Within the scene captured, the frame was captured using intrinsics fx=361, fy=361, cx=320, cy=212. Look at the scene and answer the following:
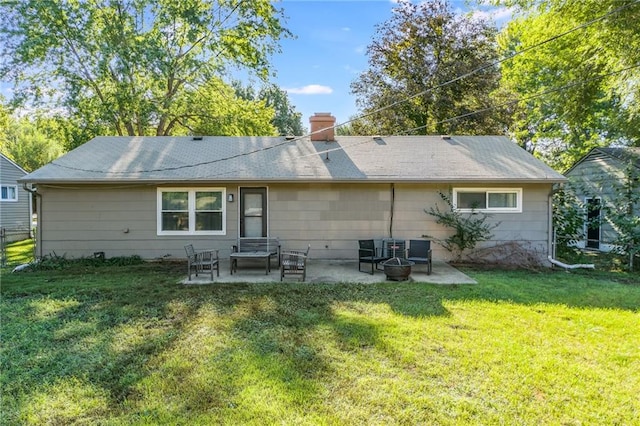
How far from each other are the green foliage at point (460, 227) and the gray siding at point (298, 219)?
0.57ft

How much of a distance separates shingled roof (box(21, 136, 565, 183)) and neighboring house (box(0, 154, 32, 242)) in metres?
7.98

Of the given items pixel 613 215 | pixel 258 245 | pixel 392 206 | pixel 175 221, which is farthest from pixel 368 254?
pixel 613 215

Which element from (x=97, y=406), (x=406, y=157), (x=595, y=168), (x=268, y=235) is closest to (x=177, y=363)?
(x=97, y=406)

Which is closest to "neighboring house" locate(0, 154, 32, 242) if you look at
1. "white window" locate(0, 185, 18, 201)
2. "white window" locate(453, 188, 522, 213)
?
"white window" locate(0, 185, 18, 201)

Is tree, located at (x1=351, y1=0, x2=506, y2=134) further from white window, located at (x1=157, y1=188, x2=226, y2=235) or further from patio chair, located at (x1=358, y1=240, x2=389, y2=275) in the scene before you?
white window, located at (x1=157, y1=188, x2=226, y2=235)

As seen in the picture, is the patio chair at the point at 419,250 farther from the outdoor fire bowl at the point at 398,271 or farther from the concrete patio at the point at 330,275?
the outdoor fire bowl at the point at 398,271

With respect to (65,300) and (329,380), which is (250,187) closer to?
(65,300)

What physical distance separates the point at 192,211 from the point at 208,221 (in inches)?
19.0

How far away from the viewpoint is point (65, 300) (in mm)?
5797

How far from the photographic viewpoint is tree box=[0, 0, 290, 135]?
14.6 meters

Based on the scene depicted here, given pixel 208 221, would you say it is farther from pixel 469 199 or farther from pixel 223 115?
pixel 223 115

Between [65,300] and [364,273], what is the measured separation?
5.46 metres

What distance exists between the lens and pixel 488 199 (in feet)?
30.6

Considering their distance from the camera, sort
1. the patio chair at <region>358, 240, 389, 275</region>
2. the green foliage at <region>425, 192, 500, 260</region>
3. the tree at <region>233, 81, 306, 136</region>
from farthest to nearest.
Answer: the tree at <region>233, 81, 306, 136</region> < the green foliage at <region>425, 192, 500, 260</region> < the patio chair at <region>358, 240, 389, 275</region>
